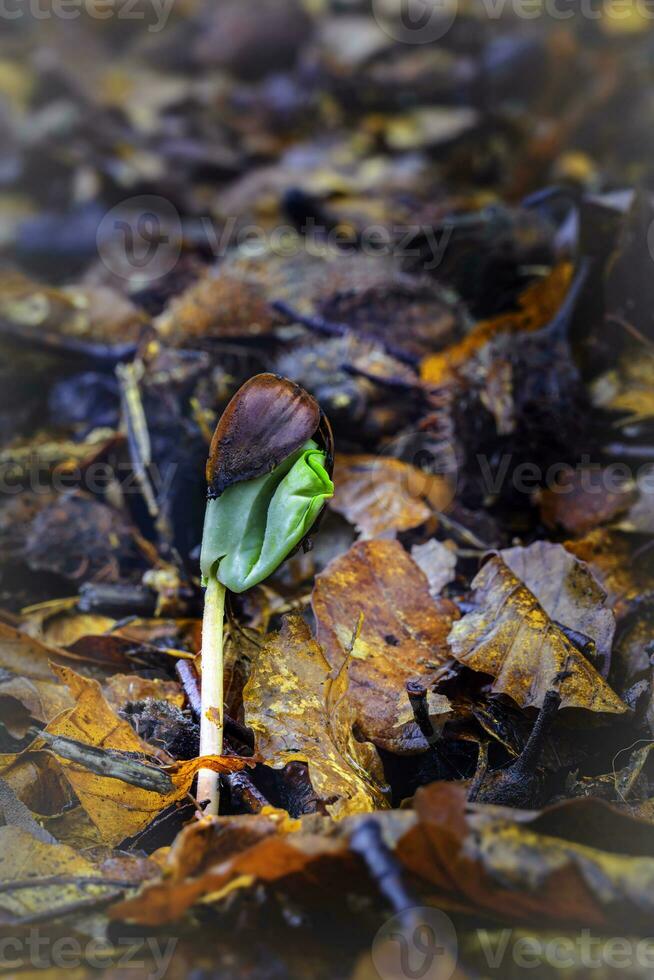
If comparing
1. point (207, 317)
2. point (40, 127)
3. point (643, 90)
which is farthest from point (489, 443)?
point (40, 127)

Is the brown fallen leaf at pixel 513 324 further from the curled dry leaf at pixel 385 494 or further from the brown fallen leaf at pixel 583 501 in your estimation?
the brown fallen leaf at pixel 583 501

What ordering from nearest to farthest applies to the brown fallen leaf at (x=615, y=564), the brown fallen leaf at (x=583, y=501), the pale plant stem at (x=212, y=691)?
the pale plant stem at (x=212, y=691) → the brown fallen leaf at (x=615, y=564) → the brown fallen leaf at (x=583, y=501)

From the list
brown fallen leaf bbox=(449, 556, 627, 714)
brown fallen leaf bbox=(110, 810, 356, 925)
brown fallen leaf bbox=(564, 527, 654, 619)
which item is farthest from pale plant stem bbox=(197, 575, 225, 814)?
brown fallen leaf bbox=(564, 527, 654, 619)

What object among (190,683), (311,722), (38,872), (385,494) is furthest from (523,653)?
(38,872)

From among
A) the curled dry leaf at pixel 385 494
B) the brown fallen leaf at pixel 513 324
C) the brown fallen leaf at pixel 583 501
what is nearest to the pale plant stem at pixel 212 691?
the curled dry leaf at pixel 385 494

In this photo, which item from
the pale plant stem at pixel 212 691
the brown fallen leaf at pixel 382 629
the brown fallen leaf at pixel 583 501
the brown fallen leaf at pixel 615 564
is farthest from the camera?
the brown fallen leaf at pixel 583 501
